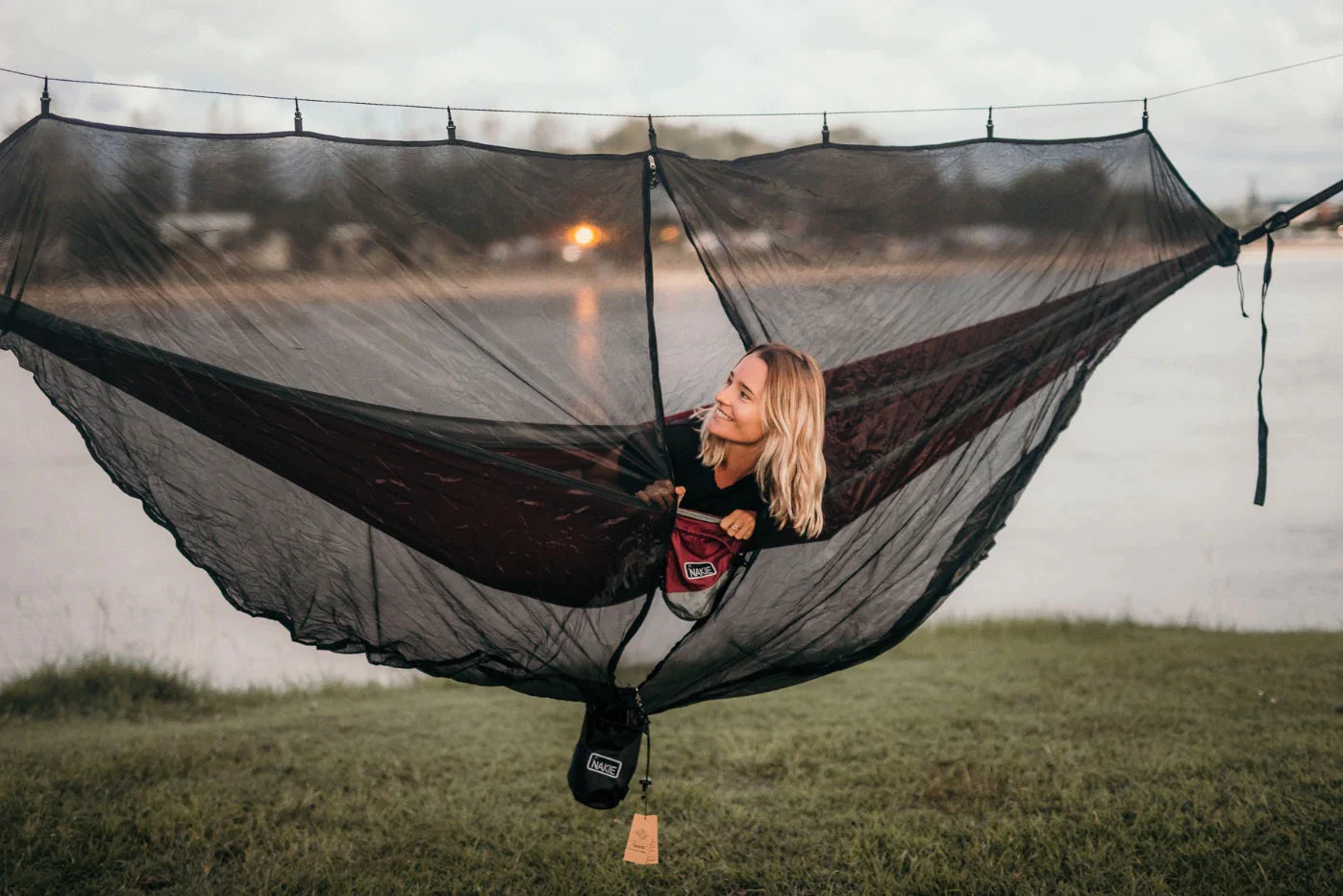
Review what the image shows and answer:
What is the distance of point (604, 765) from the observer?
2242mm

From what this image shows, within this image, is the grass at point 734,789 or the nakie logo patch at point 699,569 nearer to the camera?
the nakie logo patch at point 699,569

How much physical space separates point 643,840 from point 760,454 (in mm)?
821

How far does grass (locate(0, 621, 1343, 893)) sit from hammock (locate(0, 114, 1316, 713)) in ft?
2.71

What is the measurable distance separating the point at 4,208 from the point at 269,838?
1.70 meters

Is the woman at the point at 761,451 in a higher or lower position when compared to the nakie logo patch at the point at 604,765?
higher

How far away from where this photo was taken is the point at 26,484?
21.3 ft

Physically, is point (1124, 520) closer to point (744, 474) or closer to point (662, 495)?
point (744, 474)

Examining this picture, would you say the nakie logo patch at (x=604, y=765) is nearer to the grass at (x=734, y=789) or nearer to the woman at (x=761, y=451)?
the woman at (x=761, y=451)

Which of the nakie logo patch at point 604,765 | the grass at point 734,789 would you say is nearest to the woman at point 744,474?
the nakie logo patch at point 604,765

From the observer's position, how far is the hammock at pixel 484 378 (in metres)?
2.12

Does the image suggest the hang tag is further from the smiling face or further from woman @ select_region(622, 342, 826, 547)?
the smiling face

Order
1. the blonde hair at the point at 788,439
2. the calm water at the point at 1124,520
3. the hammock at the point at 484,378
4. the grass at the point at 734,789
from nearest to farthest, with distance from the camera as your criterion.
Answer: the hammock at the point at 484,378, the blonde hair at the point at 788,439, the grass at the point at 734,789, the calm water at the point at 1124,520

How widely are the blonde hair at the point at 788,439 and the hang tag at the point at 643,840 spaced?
666mm

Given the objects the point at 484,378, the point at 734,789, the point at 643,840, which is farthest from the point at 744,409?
the point at 734,789
